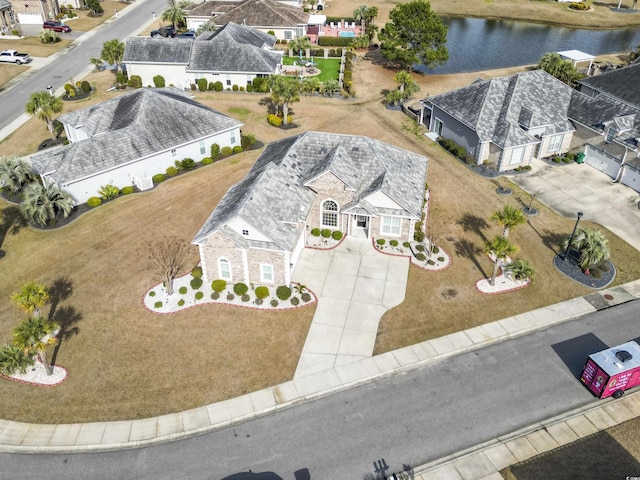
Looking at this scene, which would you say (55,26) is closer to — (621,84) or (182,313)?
(182,313)

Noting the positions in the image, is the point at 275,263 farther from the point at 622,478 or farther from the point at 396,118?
the point at 396,118

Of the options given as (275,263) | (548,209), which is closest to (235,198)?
(275,263)

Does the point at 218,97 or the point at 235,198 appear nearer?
the point at 235,198

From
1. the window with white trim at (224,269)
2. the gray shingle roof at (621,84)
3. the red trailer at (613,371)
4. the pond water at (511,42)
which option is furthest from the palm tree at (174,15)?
the red trailer at (613,371)

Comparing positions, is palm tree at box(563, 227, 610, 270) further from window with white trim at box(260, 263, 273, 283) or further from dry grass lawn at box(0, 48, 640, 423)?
window with white trim at box(260, 263, 273, 283)

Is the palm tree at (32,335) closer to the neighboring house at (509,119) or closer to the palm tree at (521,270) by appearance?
the palm tree at (521,270)

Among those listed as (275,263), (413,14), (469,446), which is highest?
(413,14)
